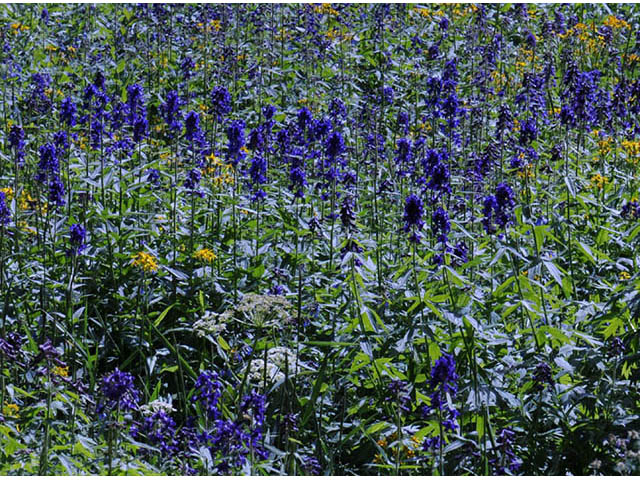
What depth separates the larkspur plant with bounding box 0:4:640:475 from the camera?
4.13 metres

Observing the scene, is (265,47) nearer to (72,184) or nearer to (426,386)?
(72,184)

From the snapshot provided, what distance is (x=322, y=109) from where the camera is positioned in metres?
8.52

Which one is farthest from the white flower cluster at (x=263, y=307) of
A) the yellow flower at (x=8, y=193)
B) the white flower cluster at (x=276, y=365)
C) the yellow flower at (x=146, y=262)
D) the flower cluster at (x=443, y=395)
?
the yellow flower at (x=8, y=193)

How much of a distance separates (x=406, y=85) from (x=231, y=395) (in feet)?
20.3

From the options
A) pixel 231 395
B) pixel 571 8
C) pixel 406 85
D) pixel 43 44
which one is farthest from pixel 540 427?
pixel 571 8

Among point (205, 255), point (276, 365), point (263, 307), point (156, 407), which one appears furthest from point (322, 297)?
point (156, 407)

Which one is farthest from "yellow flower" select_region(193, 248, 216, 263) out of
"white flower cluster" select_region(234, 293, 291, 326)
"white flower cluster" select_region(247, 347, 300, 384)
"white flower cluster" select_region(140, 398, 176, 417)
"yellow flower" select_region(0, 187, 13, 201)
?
"yellow flower" select_region(0, 187, 13, 201)

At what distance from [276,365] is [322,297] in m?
1.07

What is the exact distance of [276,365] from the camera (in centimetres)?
435

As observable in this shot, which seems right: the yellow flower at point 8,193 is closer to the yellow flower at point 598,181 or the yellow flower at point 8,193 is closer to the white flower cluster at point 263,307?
the white flower cluster at point 263,307

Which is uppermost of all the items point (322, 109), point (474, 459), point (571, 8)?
point (571, 8)

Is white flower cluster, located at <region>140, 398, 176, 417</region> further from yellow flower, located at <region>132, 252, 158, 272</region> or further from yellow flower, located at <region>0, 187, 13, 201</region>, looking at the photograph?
yellow flower, located at <region>0, 187, 13, 201</region>

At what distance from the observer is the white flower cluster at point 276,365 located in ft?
14.0

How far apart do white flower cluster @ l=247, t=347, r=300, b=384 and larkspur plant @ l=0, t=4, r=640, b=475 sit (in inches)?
0.9
